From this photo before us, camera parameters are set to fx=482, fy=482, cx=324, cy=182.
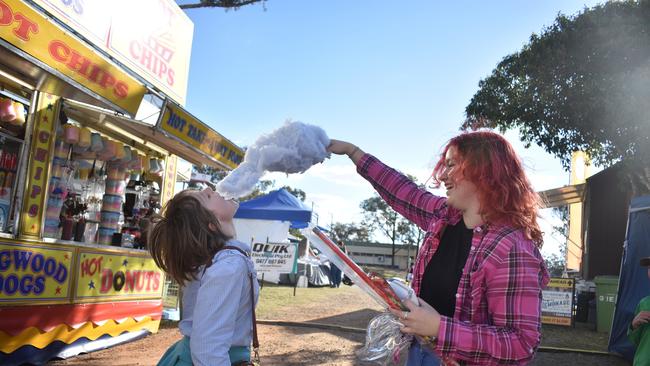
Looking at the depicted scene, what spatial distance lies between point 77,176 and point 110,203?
0.60 meters

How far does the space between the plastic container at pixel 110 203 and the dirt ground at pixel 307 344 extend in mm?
1901

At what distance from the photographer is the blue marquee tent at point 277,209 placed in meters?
14.3

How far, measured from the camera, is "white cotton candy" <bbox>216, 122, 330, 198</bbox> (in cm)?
191

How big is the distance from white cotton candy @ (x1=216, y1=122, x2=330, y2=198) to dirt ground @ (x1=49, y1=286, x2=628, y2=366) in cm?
444

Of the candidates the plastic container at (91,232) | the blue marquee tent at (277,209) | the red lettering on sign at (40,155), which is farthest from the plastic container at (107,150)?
the blue marquee tent at (277,209)

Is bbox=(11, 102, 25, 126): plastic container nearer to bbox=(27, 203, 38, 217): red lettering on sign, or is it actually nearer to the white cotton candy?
bbox=(27, 203, 38, 217): red lettering on sign

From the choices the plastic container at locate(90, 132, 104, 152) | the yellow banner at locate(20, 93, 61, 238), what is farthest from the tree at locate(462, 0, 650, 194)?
the yellow banner at locate(20, 93, 61, 238)

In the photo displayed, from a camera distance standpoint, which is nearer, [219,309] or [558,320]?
[219,309]

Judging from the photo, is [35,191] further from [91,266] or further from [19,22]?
[19,22]

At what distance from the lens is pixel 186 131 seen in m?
6.37

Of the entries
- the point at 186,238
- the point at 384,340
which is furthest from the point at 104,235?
the point at 384,340

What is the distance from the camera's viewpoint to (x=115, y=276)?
660 cm

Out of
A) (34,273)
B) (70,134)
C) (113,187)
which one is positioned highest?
(70,134)

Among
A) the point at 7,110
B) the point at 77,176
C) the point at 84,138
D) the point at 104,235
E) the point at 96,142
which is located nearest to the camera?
the point at 7,110
